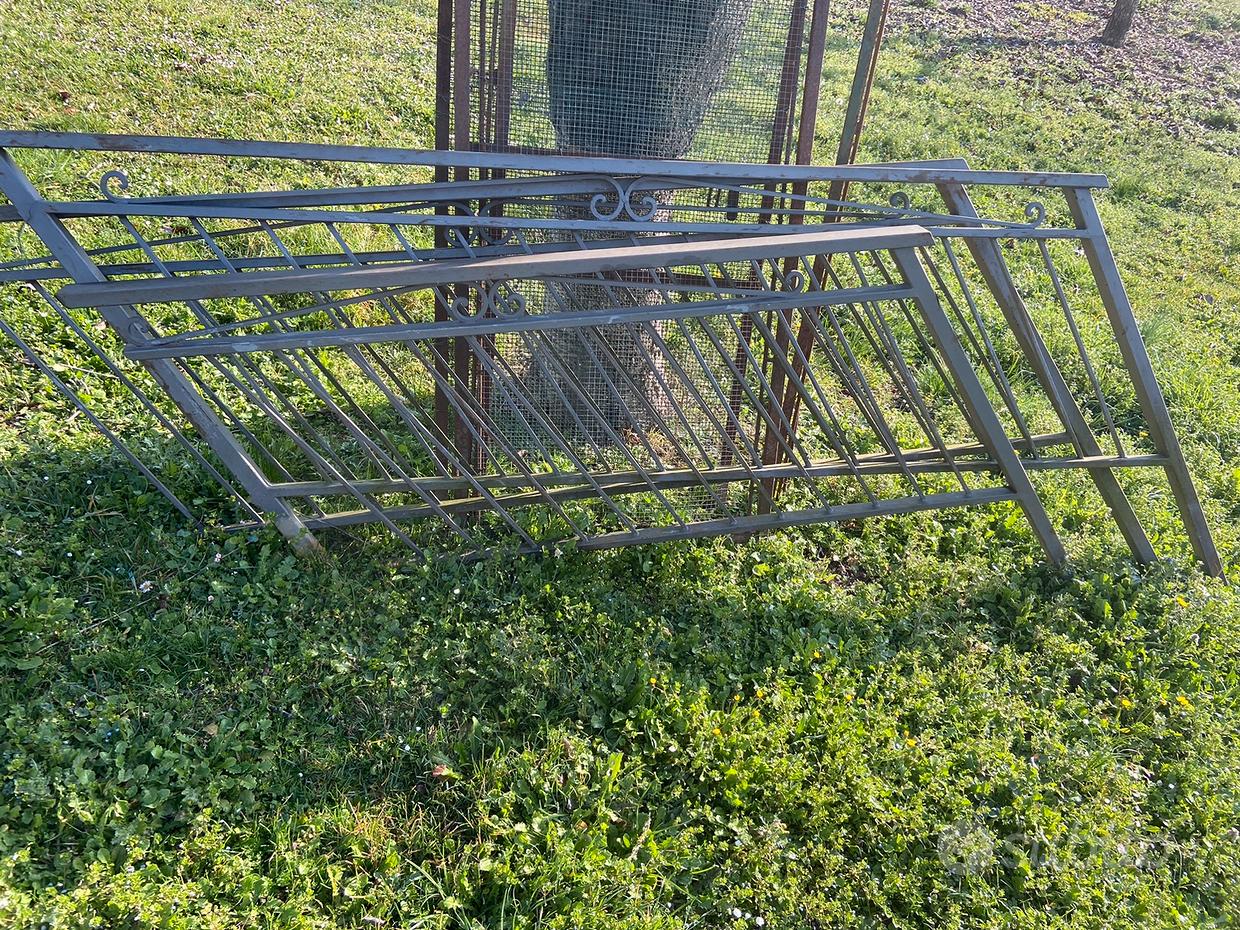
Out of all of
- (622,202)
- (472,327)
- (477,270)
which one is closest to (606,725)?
(472,327)

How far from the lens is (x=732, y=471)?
10.7 ft

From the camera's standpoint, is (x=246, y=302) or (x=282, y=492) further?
(x=246, y=302)

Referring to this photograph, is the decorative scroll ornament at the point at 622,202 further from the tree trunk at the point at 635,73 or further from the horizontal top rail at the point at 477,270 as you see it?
the horizontal top rail at the point at 477,270

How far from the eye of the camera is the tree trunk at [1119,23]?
10477mm

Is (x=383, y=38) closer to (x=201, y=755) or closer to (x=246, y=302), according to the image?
(x=246, y=302)

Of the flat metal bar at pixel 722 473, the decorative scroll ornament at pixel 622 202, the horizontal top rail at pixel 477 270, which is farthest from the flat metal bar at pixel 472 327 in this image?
the flat metal bar at pixel 722 473

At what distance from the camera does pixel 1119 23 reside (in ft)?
34.7

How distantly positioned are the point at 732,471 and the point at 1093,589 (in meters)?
1.67

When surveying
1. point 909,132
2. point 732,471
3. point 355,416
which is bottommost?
point 355,416

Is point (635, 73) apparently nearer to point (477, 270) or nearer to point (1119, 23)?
point (477, 270)

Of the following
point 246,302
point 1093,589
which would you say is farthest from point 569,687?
point 246,302

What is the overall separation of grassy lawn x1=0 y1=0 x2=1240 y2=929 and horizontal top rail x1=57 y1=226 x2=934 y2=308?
110cm

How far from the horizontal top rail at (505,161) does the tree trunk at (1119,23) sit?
395 inches

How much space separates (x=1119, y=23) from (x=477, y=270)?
11.9 meters
